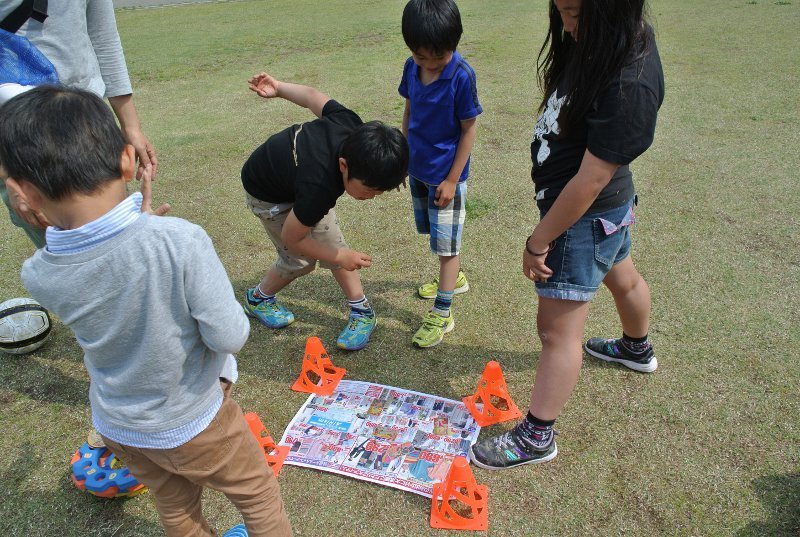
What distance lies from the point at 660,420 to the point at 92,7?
271 centimetres

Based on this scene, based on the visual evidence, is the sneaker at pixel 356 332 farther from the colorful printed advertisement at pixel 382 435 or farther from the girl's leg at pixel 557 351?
the girl's leg at pixel 557 351

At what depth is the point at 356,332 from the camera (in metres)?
2.64

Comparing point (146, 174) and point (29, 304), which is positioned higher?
point (146, 174)

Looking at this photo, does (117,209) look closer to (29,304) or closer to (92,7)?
(92,7)

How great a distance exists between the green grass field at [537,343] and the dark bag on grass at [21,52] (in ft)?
4.33

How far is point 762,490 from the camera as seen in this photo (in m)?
1.86

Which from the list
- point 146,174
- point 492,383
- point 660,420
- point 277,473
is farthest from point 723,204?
point 146,174

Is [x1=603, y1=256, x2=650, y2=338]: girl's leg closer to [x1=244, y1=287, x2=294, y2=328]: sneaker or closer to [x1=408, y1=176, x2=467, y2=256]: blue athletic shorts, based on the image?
[x1=408, y1=176, x2=467, y2=256]: blue athletic shorts

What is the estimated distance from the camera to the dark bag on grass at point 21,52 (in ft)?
5.92

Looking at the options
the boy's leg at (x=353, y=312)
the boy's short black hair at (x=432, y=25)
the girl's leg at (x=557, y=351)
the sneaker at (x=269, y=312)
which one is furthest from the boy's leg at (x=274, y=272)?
the girl's leg at (x=557, y=351)

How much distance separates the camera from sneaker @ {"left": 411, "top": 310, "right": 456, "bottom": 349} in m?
2.61

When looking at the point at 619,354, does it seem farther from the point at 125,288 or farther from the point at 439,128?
the point at 125,288

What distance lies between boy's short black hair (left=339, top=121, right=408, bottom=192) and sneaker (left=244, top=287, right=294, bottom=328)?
1067 mm

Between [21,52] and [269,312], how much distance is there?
1.47 metres
